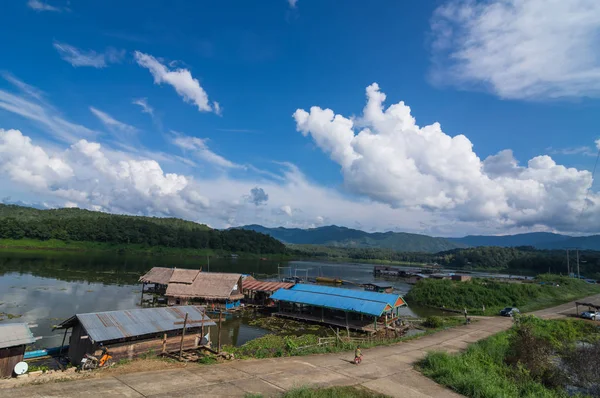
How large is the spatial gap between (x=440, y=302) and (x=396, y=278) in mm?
46742

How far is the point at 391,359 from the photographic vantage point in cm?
2289

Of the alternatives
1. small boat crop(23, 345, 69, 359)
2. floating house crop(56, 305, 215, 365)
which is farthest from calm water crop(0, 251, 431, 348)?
floating house crop(56, 305, 215, 365)

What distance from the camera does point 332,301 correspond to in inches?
1458

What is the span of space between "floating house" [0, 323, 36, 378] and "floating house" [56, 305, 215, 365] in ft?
9.12

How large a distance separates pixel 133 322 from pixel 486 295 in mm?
53656

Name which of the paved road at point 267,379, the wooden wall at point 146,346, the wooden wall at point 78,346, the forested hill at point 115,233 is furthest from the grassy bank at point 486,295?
the forested hill at point 115,233

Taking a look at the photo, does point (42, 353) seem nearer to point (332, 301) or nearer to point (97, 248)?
point (332, 301)

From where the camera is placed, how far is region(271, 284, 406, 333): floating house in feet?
113

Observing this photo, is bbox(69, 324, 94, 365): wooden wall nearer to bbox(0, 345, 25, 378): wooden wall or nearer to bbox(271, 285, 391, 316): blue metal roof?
bbox(0, 345, 25, 378): wooden wall

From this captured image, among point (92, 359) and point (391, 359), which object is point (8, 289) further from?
point (391, 359)

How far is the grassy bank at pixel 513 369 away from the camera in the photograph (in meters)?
17.9

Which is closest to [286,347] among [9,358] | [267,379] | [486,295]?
[267,379]

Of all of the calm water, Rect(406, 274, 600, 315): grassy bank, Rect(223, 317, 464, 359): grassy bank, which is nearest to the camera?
Rect(223, 317, 464, 359): grassy bank

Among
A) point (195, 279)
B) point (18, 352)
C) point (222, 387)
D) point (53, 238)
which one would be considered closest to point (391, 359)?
point (222, 387)
